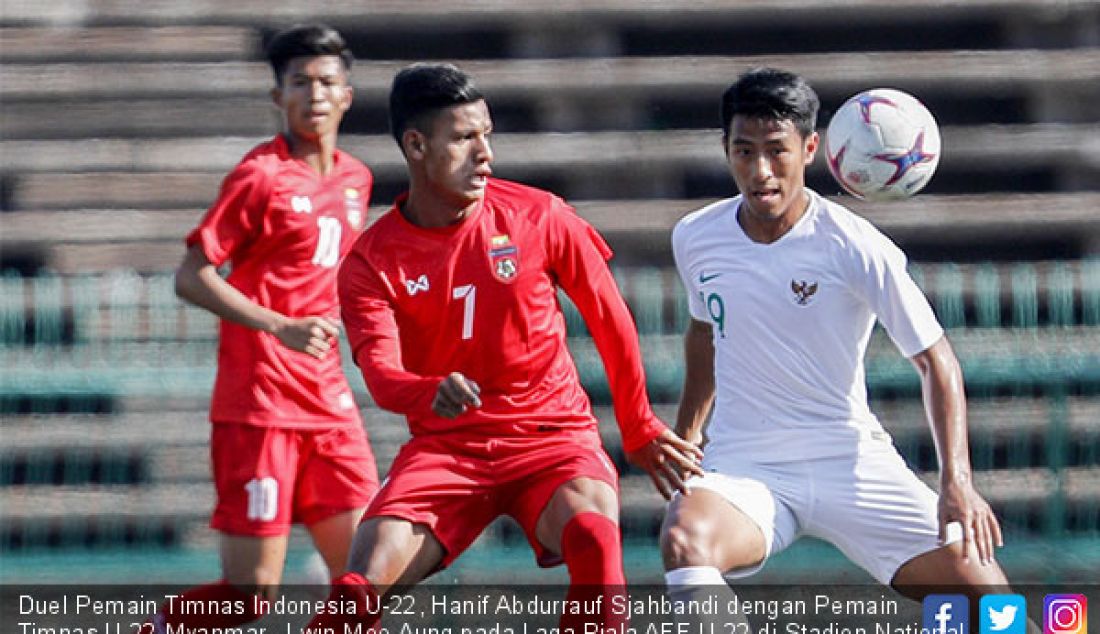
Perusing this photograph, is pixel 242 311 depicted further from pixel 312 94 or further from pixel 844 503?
pixel 844 503

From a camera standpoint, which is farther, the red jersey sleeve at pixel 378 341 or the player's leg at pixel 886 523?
the player's leg at pixel 886 523

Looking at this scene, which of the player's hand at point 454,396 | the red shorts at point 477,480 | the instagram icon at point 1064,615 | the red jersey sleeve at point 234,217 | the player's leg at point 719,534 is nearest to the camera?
the player's hand at point 454,396

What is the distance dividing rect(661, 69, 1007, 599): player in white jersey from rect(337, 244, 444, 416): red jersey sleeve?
782mm

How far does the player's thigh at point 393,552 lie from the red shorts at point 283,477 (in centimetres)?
109

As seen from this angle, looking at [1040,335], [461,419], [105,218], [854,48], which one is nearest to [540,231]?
[461,419]

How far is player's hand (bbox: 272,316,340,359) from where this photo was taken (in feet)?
19.5

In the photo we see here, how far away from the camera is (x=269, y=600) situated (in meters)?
6.46

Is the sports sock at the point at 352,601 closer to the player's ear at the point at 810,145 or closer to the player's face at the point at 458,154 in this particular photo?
the player's face at the point at 458,154

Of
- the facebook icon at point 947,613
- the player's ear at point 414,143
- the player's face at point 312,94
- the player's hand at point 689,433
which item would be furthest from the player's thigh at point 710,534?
the player's face at point 312,94

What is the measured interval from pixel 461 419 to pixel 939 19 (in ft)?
19.3

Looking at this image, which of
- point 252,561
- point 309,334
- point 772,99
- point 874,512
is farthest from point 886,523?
point 252,561

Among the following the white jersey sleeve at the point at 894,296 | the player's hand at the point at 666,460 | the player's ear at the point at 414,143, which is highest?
the player's ear at the point at 414,143

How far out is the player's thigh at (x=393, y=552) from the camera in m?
5.17

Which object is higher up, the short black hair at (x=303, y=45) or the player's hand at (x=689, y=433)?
the short black hair at (x=303, y=45)
